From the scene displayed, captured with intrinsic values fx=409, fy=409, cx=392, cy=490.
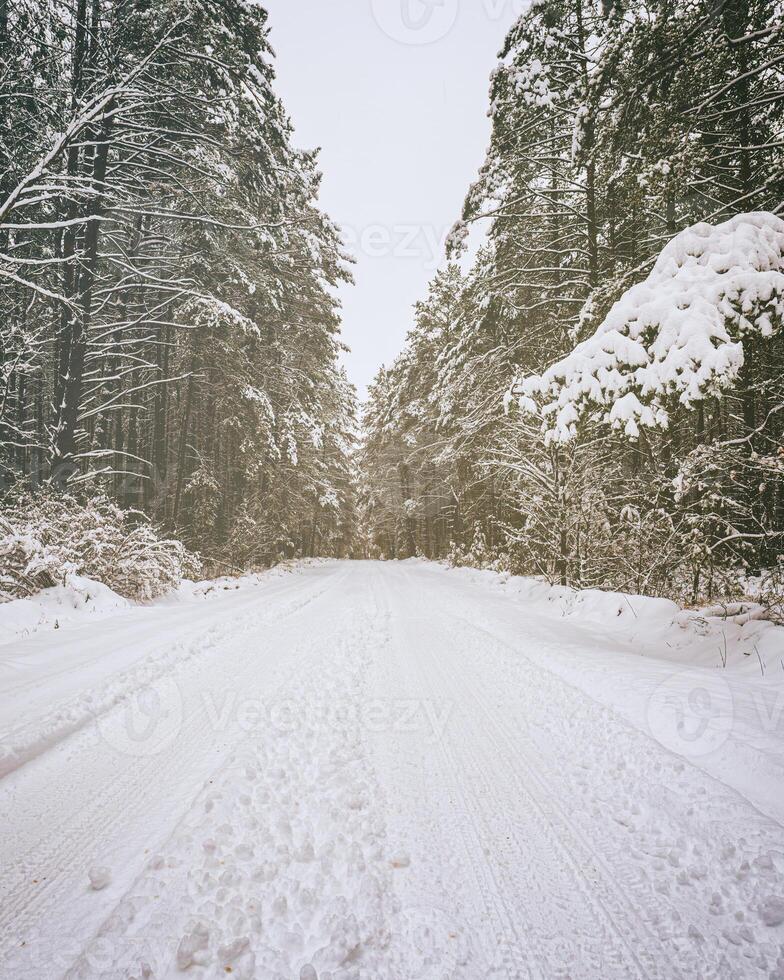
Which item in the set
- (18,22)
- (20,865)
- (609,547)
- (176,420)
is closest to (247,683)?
(20,865)

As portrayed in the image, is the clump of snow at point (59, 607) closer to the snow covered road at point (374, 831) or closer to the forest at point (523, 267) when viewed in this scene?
the forest at point (523, 267)

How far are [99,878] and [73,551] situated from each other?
6.88m

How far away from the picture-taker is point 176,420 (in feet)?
60.3

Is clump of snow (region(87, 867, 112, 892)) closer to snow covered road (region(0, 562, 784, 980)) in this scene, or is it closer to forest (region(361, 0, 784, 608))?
snow covered road (region(0, 562, 784, 980))

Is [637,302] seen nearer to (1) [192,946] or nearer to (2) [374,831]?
(2) [374,831]

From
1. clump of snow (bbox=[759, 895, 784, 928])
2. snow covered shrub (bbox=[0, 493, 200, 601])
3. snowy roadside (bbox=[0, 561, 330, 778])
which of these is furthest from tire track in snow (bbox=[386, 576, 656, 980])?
snow covered shrub (bbox=[0, 493, 200, 601])

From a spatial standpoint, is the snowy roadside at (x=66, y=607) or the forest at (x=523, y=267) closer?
the forest at (x=523, y=267)

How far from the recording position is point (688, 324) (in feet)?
11.6

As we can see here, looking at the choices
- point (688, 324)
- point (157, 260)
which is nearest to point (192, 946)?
point (688, 324)

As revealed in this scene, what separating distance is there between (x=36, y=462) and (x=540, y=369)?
21.7 m

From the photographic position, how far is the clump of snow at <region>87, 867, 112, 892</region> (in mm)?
1513
